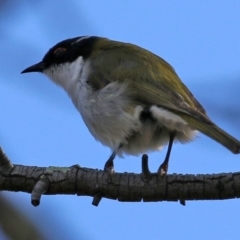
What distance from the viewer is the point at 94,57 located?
5934 mm

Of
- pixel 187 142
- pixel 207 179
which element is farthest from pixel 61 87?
pixel 207 179

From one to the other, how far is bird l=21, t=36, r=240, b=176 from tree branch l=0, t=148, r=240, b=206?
114 mm

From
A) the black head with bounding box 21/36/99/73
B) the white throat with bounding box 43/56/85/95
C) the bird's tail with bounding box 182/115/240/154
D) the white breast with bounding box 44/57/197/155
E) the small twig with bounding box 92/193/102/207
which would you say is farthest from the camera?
the black head with bounding box 21/36/99/73

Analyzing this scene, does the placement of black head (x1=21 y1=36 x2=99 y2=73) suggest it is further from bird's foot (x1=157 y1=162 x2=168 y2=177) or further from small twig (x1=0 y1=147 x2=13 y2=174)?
small twig (x1=0 y1=147 x2=13 y2=174)

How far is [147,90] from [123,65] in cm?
67

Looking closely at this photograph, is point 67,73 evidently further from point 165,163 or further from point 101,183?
point 101,183

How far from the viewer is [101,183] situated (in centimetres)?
398

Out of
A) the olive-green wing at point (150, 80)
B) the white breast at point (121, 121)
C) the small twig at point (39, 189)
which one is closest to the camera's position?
the small twig at point (39, 189)

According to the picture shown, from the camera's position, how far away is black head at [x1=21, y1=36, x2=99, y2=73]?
642cm

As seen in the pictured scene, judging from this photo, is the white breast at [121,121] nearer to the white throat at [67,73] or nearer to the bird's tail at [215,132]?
the bird's tail at [215,132]

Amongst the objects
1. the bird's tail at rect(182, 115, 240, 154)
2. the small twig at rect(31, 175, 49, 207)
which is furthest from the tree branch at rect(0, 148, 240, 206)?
the bird's tail at rect(182, 115, 240, 154)

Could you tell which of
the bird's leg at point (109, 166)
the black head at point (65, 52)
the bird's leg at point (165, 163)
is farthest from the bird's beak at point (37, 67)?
the bird's leg at point (165, 163)

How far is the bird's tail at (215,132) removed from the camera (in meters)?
3.66

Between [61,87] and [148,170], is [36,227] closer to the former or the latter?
[148,170]
